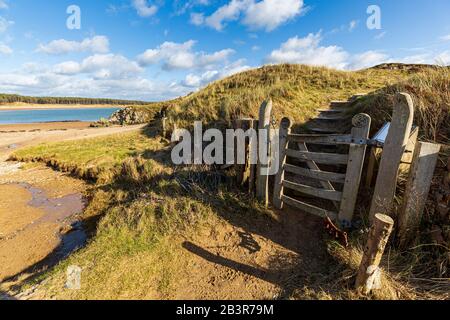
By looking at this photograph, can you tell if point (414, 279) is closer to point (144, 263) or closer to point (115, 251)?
point (144, 263)

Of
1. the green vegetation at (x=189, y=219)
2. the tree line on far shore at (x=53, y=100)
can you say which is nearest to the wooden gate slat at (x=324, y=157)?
the green vegetation at (x=189, y=219)

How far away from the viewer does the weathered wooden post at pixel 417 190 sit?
3.30 meters

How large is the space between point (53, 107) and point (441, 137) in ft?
515

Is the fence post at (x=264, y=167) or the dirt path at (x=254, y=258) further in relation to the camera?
the fence post at (x=264, y=167)

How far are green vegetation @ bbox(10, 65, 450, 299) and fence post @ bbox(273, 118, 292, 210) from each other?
1.01 ft

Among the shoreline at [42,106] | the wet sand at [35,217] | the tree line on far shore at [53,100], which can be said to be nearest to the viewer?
the wet sand at [35,217]

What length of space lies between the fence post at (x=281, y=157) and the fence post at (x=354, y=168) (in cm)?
128

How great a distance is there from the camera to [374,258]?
2828mm

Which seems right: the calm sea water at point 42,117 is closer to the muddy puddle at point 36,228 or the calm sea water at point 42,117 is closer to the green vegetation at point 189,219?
the muddy puddle at point 36,228

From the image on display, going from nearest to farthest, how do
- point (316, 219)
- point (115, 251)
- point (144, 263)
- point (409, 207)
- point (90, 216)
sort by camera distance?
point (409, 207), point (144, 263), point (115, 251), point (316, 219), point (90, 216)

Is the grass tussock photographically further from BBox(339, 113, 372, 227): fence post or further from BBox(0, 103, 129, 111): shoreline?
BBox(0, 103, 129, 111): shoreline

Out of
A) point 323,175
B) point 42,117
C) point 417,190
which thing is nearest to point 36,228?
point 323,175

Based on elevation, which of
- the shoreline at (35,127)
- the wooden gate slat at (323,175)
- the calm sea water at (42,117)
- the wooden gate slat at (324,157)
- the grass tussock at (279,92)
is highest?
the grass tussock at (279,92)
